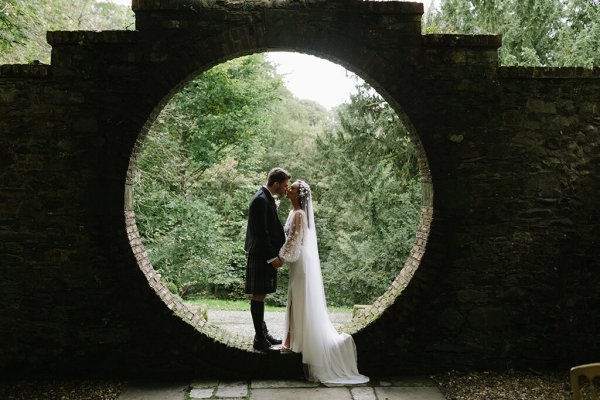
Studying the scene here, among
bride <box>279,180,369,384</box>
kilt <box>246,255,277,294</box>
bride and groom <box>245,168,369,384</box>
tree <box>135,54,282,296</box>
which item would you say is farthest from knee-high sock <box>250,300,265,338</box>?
tree <box>135,54,282,296</box>

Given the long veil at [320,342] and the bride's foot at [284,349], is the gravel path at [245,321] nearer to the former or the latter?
the bride's foot at [284,349]

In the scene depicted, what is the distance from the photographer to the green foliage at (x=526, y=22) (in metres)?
6.28

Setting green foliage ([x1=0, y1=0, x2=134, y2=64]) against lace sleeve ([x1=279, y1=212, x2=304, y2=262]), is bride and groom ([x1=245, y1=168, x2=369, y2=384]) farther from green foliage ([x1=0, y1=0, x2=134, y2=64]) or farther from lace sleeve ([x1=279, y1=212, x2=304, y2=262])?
green foliage ([x1=0, y1=0, x2=134, y2=64])

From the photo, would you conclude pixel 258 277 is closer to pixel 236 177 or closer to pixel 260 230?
pixel 260 230

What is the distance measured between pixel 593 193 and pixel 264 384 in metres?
3.98

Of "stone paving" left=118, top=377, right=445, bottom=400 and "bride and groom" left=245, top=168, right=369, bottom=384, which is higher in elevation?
"bride and groom" left=245, top=168, right=369, bottom=384

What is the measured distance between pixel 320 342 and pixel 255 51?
3.01 m

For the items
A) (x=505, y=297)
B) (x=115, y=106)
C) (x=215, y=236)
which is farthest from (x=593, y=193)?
(x=215, y=236)

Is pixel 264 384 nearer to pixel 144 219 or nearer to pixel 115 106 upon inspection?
pixel 115 106

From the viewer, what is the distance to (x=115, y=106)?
420 cm

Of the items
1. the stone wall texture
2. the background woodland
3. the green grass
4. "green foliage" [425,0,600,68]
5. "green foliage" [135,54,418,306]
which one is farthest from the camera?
the green grass

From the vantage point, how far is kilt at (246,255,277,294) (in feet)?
14.4

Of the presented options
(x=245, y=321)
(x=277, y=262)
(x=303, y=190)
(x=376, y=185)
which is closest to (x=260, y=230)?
(x=277, y=262)

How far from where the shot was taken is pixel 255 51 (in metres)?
4.30
